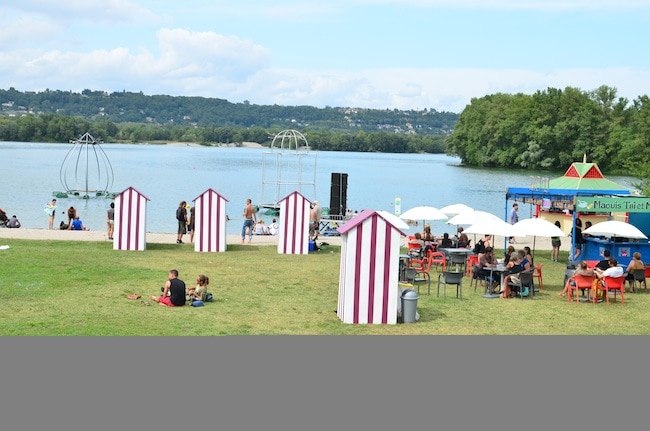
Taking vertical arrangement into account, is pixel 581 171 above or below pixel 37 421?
above

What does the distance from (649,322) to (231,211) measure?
40615 millimetres

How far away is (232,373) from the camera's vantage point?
37.6 ft

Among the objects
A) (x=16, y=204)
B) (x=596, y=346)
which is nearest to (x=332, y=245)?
(x=596, y=346)

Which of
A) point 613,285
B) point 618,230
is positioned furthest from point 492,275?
point 618,230

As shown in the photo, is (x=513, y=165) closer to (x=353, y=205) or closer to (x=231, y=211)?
(x=353, y=205)

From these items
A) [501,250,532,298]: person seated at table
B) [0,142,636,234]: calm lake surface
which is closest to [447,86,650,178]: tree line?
[0,142,636,234]: calm lake surface

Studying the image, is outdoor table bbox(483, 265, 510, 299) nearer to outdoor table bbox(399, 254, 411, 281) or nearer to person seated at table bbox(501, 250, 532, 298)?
person seated at table bbox(501, 250, 532, 298)

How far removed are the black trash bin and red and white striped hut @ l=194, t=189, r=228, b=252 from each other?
10509mm

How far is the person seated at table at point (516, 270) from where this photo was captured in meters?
18.5

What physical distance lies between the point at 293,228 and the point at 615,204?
862 centimetres

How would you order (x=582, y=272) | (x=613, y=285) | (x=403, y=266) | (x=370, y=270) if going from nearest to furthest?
(x=370, y=270) < (x=582, y=272) < (x=613, y=285) < (x=403, y=266)

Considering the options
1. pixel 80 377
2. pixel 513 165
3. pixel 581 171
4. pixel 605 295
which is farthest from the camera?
pixel 513 165

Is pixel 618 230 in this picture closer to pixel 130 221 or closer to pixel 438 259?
pixel 438 259

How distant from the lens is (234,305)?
16.5m
